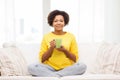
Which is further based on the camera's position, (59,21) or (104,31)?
(104,31)

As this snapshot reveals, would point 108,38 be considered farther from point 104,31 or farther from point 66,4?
point 66,4

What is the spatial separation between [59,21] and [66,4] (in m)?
1.12

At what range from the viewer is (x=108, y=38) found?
13.4 feet

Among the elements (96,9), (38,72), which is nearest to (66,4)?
(96,9)

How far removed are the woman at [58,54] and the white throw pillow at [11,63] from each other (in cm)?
14

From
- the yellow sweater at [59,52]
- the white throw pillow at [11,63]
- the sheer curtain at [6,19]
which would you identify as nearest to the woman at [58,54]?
the yellow sweater at [59,52]

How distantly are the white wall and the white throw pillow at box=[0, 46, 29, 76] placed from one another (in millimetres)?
1638

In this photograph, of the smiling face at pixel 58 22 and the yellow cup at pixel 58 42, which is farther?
the smiling face at pixel 58 22

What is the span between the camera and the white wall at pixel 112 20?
409 cm

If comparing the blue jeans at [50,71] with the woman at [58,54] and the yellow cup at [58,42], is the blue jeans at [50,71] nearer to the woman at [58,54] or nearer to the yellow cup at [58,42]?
the woman at [58,54]

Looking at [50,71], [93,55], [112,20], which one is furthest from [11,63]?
[112,20]

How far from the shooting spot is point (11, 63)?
266 centimetres

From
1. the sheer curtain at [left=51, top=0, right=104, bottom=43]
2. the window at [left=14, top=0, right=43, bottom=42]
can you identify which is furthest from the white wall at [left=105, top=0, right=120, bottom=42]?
the window at [left=14, top=0, right=43, bottom=42]

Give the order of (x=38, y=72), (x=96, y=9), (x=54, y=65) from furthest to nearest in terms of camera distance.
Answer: (x=96, y=9) < (x=54, y=65) < (x=38, y=72)
